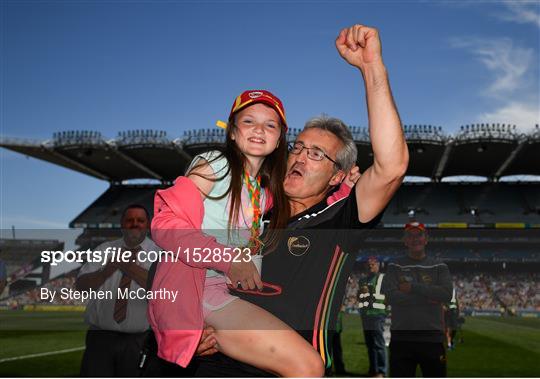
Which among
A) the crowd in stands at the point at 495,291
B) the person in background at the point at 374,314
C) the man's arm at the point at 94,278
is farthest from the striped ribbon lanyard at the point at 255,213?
the crowd in stands at the point at 495,291

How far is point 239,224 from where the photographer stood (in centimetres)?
245

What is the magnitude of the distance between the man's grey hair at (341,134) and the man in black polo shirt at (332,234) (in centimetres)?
23

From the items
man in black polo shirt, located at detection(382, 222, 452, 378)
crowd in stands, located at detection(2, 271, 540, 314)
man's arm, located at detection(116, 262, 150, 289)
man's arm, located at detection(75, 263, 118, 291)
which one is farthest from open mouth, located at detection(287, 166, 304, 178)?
crowd in stands, located at detection(2, 271, 540, 314)

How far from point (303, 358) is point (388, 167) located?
84 cm

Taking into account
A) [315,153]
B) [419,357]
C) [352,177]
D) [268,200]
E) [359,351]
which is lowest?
[359,351]

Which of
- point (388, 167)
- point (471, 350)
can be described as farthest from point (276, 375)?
point (471, 350)

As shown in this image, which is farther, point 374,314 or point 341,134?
point 374,314

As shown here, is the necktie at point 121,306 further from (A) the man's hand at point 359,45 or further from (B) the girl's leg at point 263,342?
(A) the man's hand at point 359,45

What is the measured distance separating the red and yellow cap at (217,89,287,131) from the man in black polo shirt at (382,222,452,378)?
3.84 m

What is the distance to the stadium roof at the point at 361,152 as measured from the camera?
3884 centimetres

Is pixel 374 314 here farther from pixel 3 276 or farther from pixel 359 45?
pixel 359 45

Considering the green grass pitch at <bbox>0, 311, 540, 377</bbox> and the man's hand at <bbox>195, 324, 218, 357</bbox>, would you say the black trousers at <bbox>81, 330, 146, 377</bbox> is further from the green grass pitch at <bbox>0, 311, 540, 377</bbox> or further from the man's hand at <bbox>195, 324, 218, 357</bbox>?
the green grass pitch at <bbox>0, 311, 540, 377</bbox>

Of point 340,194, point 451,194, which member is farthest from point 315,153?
point 451,194

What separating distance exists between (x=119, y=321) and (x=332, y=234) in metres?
3.53
